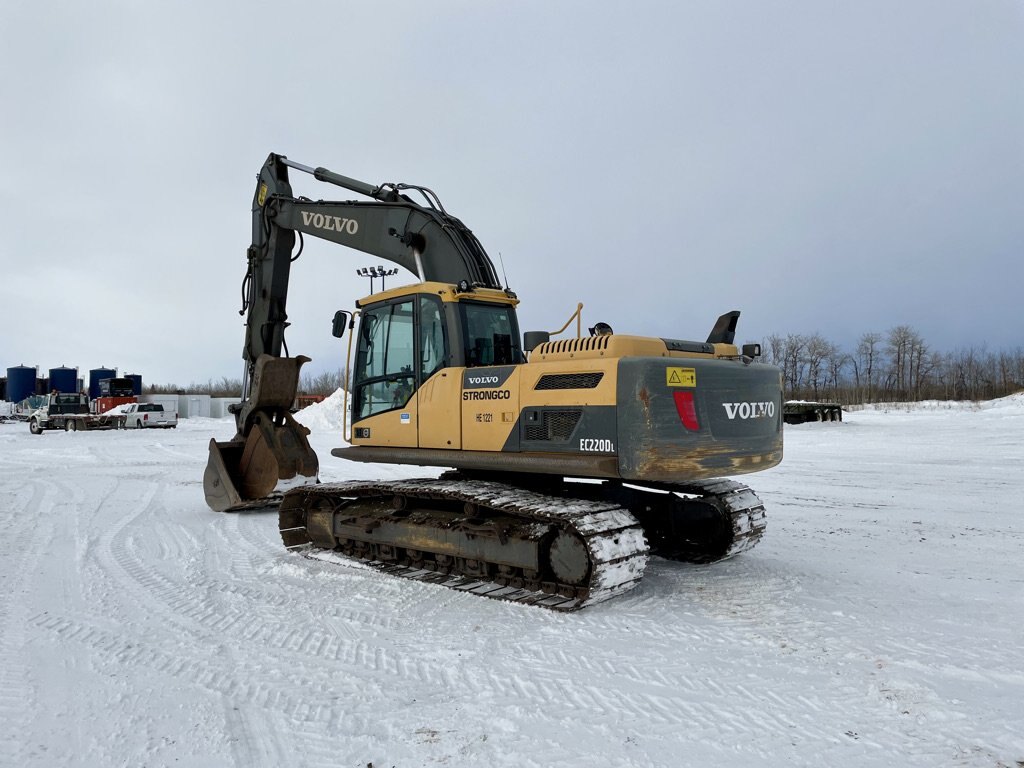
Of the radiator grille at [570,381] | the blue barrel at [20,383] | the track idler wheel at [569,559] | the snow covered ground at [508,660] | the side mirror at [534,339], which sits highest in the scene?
the blue barrel at [20,383]

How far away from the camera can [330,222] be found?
30.8ft

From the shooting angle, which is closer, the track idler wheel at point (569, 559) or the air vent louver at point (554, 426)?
the track idler wheel at point (569, 559)

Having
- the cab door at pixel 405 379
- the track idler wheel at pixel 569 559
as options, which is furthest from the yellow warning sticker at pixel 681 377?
the cab door at pixel 405 379

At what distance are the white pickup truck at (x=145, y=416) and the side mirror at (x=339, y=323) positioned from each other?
33399mm

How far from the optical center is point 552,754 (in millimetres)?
3443

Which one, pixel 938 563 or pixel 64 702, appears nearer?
pixel 64 702

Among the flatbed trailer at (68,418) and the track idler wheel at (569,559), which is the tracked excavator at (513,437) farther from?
Result: the flatbed trailer at (68,418)

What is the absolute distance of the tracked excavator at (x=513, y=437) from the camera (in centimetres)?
563

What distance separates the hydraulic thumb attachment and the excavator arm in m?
0.01

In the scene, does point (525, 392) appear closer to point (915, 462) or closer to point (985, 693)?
point (985, 693)

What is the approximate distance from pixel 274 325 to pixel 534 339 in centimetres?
545

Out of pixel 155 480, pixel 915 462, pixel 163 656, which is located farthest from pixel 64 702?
pixel 915 462

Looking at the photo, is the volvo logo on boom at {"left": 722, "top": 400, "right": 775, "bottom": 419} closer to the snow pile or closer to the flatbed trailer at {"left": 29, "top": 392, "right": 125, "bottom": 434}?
the snow pile

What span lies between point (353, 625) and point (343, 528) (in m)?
2.25
